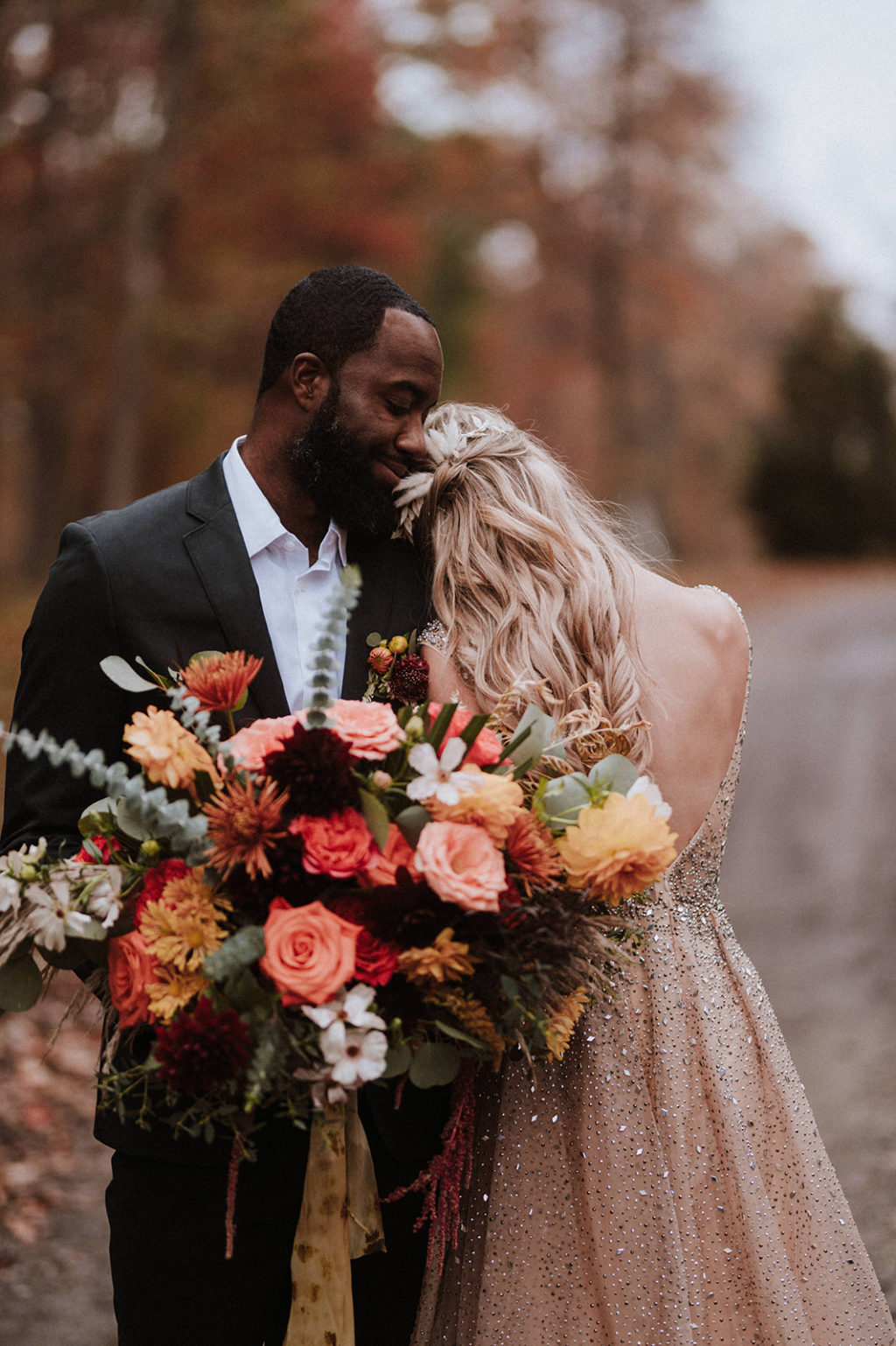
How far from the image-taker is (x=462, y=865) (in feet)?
5.65

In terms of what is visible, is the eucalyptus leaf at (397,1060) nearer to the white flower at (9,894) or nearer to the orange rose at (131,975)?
the orange rose at (131,975)

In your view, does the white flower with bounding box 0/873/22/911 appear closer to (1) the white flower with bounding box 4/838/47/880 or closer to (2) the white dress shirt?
(1) the white flower with bounding box 4/838/47/880

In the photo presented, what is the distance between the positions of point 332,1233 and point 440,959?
67cm

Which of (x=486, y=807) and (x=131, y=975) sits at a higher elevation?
(x=486, y=807)

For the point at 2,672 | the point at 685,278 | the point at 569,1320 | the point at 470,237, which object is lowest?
the point at 569,1320

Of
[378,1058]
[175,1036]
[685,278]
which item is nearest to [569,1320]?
[378,1058]

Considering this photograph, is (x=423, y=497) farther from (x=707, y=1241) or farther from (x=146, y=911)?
(x=707, y=1241)

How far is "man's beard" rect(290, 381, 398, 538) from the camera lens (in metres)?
2.44

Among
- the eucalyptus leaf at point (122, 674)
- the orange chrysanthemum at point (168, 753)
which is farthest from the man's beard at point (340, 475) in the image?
the orange chrysanthemum at point (168, 753)

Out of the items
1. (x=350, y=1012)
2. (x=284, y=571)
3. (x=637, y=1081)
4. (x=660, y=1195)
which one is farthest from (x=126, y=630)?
(x=660, y=1195)

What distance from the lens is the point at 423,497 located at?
2.46 m

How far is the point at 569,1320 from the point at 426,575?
1396 millimetres

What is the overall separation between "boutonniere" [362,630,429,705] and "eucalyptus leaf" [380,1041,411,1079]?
63cm

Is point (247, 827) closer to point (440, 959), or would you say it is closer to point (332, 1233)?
point (440, 959)
